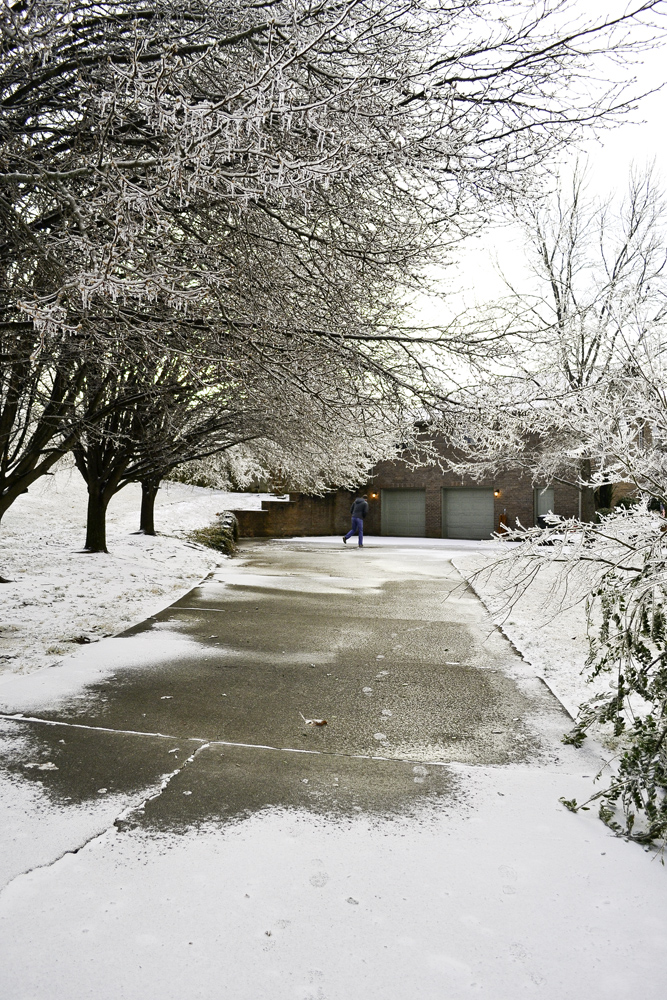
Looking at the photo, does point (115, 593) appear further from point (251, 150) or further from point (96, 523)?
point (251, 150)

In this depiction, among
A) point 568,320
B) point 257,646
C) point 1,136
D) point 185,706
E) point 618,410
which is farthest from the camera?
point 257,646

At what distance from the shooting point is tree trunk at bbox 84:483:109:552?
12188mm

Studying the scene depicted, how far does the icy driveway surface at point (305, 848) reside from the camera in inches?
78.0

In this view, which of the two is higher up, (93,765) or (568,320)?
(568,320)

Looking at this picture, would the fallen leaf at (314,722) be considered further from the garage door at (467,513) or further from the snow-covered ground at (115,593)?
the garage door at (467,513)

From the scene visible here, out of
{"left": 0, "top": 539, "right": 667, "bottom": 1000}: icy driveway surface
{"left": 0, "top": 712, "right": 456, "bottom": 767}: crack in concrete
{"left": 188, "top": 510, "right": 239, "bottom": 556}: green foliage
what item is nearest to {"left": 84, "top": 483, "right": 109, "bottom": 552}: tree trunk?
{"left": 188, "top": 510, "right": 239, "bottom": 556}: green foliage

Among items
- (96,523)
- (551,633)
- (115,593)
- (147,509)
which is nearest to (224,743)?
(551,633)

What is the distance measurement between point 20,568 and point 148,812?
7983mm

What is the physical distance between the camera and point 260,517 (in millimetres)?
24047

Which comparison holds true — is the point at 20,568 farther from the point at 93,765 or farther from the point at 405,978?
the point at 405,978

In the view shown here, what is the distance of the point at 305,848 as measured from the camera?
2.60m

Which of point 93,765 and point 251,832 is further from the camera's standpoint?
point 93,765

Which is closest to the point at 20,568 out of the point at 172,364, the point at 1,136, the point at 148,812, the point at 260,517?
the point at 172,364

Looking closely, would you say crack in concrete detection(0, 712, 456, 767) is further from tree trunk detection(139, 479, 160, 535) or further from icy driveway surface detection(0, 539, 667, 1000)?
tree trunk detection(139, 479, 160, 535)
